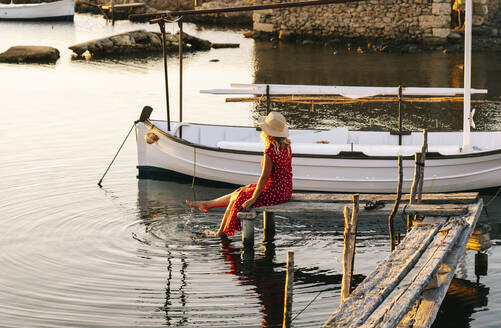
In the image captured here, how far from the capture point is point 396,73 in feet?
94.2

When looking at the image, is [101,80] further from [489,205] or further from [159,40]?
[489,205]

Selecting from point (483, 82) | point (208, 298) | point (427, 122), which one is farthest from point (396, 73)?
point (208, 298)

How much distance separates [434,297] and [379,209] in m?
2.37

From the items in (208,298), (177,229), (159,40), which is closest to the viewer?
(208,298)

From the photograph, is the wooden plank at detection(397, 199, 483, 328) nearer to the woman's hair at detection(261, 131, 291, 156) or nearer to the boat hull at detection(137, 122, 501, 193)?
the woman's hair at detection(261, 131, 291, 156)

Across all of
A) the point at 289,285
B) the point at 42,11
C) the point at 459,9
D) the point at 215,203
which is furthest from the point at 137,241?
the point at 42,11

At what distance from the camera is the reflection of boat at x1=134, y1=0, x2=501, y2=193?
13562 millimetres

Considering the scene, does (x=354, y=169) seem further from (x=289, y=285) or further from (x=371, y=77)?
(x=371, y=77)

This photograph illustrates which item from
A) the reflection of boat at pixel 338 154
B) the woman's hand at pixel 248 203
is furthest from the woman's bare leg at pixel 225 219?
the reflection of boat at pixel 338 154

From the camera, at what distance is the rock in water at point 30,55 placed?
1265 inches

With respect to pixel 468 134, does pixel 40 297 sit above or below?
below

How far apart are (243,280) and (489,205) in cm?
506

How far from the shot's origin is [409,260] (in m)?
8.53

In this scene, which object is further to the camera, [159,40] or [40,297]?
[159,40]
